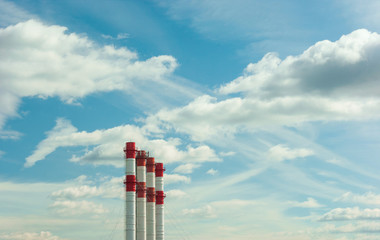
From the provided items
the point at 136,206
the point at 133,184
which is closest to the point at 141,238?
the point at 136,206

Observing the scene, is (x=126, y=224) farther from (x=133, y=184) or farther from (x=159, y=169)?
(x=159, y=169)

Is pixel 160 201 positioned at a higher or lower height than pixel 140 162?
lower

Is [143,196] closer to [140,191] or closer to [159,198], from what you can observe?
[140,191]

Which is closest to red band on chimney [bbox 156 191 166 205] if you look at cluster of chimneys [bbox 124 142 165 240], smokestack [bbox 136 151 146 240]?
cluster of chimneys [bbox 124 142 165 240]

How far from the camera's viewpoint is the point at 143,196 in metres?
104

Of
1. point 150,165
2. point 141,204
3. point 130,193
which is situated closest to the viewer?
point 130,193

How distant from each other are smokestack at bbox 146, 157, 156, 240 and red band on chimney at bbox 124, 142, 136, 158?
1340 centimetres

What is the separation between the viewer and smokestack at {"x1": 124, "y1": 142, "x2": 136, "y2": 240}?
3767 inches

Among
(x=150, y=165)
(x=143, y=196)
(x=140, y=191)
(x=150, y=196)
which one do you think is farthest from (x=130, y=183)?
(x=150, y=165)

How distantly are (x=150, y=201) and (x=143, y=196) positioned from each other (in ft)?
24.5

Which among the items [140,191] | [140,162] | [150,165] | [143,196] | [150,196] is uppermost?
[150,165]

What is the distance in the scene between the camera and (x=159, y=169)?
11594 cm

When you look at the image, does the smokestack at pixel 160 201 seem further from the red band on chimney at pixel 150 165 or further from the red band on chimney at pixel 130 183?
the red band on chimney at pixel 130 183

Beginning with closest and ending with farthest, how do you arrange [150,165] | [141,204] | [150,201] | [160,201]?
[141,204], [150,201], [150,165], [160,201]
